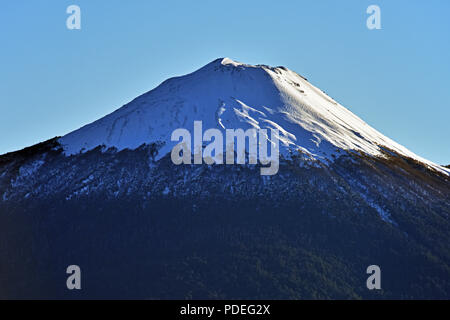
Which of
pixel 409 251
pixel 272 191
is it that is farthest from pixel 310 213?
pixel 409 251

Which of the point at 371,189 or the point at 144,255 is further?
the point at 371,189

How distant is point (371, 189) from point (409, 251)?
81.8 feet

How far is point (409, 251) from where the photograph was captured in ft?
572

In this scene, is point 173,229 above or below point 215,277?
above
